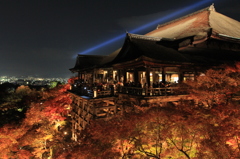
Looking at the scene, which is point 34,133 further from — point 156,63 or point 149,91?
point 156,63

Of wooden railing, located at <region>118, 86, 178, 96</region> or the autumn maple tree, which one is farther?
the autumn maple tree

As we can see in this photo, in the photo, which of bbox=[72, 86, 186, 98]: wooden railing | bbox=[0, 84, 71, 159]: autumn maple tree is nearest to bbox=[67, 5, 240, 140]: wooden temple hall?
bbox=[72, 86, 186, 98]: wooden railing

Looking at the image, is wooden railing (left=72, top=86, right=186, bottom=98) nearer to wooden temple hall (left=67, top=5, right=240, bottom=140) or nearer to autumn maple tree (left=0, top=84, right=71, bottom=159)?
wooden temple hall (left=67, top=5, right=240, bottom=140)

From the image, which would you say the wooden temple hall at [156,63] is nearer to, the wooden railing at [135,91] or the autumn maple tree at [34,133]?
the wooden railing at [135,91]

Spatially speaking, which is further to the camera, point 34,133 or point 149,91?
point 34,133

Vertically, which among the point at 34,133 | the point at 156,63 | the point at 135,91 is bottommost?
the point at 34,133

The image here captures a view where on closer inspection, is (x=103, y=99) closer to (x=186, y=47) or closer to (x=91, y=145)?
(x=91, y=145)

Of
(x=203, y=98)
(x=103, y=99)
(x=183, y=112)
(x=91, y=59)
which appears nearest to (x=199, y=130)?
(x=183, y=112)

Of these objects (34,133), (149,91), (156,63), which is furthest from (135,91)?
(34,133)

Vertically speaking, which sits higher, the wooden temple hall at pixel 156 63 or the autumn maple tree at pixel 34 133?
the wooden temple hall at pixel 156 63

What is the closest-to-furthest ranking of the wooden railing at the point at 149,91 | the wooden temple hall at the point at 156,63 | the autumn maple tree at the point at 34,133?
the wooden railing at the point at 149,91
the wooden temple hall at the point at 156,63
the autumn maple tree at the point at 34,133

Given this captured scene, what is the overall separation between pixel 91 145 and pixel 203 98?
9.23 m

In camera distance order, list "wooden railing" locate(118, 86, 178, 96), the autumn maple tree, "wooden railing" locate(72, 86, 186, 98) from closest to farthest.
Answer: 1. "wooden railing" locate(118, 86, 178, 96)
2. "wooden railing" locate(72, 86, 186, 98)
3. the autumn maple tree

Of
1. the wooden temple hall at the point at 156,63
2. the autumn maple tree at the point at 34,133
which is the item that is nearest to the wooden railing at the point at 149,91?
the wooden temple hall at the point at 156,63
